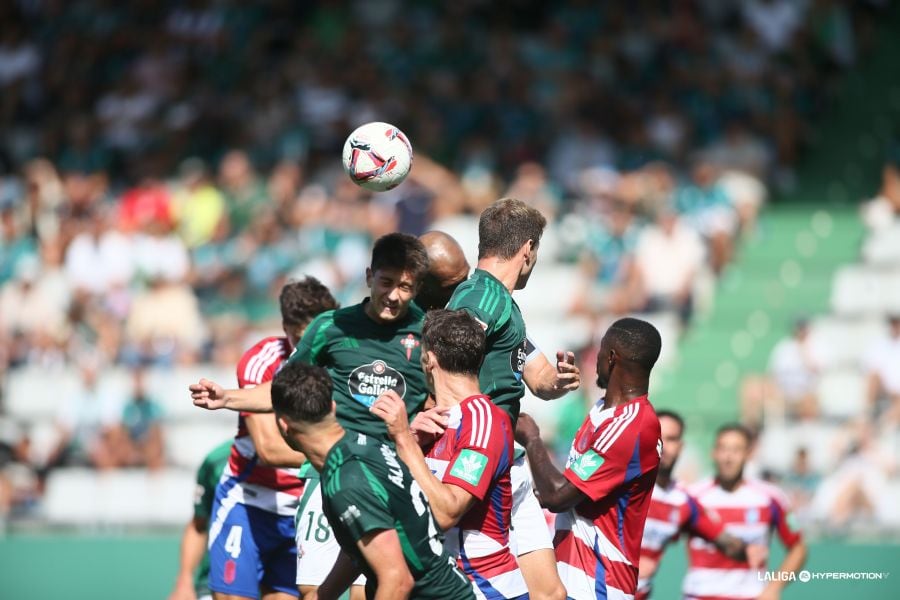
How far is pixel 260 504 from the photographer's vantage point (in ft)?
26.2

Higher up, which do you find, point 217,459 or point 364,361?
point 364,361

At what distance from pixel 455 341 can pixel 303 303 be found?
2123 mm

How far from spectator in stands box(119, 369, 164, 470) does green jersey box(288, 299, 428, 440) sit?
8.13 metres

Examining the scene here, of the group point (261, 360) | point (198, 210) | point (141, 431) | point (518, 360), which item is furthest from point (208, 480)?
point (198, 210)

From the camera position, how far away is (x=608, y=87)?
1738cm

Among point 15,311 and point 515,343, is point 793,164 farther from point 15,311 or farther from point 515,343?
point 515,343

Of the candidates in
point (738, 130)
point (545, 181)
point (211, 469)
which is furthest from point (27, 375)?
point (738, 130)

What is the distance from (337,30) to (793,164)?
24.5 ft

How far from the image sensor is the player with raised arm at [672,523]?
836cm

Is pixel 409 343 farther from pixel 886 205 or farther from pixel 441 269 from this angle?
pixel 886 205

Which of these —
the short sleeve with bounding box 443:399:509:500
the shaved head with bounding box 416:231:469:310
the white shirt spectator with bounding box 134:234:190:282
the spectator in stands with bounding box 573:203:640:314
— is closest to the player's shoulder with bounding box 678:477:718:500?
the shaved head with bounding box 416:231:469:310

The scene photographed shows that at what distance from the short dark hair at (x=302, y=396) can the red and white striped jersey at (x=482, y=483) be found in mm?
624

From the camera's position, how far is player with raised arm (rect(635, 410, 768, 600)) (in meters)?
8.36

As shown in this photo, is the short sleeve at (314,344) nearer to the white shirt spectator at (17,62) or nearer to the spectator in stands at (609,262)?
the spectator in stands at (609,262)
